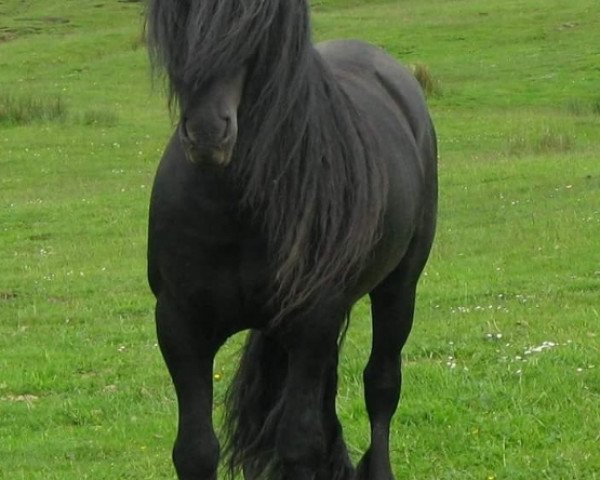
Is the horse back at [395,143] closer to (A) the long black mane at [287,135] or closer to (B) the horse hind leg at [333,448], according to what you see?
(A) the long black mane at [287,135]

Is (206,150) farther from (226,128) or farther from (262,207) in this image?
(262,207)

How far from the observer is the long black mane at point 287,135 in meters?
3.65

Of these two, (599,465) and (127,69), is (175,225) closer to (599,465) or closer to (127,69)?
(599,465)

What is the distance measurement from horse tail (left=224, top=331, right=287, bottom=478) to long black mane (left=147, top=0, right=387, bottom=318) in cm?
83

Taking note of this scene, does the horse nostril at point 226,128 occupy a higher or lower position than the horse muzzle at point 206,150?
higher

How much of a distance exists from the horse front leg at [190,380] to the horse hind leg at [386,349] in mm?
1244

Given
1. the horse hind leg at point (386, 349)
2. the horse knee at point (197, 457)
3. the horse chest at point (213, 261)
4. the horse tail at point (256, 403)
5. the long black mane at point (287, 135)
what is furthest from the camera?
the horse hind leg at point (386, 349)

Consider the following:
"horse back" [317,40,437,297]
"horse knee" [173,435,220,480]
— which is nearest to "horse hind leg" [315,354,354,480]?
"horse back" [317,40,437,297]

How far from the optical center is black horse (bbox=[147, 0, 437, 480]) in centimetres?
366

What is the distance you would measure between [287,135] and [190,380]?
3.21 ft

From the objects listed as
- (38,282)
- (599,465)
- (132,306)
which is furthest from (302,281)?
(38,282)

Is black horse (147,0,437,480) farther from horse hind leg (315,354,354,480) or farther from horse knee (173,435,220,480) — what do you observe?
horse hind leg (315,354,354,480)

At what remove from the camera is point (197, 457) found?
440cm

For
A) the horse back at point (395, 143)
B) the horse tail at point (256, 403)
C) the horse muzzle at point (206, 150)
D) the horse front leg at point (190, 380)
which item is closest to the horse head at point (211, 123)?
the horse muzzle at point (206, 150)
